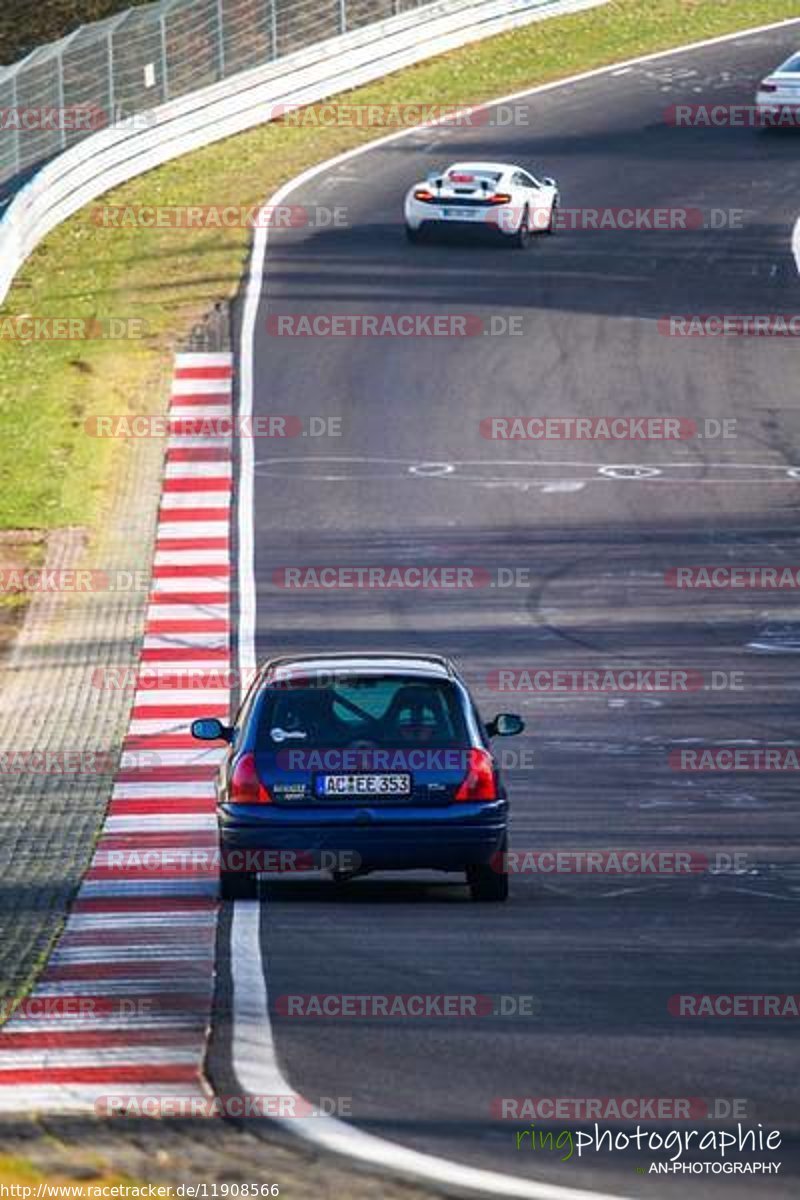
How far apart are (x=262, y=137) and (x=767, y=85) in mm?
8986

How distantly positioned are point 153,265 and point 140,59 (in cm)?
670

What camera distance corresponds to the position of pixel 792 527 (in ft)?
98.1

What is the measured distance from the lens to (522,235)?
4216cm

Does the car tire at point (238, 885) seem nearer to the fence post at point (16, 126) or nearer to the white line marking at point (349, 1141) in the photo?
the white line marking at point (349, 1141)

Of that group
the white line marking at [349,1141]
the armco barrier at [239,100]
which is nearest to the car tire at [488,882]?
the white line marking at [349,1141]

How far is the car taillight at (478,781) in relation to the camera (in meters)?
15.4

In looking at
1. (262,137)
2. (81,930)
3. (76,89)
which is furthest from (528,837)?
(262,137)

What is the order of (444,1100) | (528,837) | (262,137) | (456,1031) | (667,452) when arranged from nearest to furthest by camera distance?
(444,1100) < (456,1031) < (528,837) < (667,452) < (262,137)

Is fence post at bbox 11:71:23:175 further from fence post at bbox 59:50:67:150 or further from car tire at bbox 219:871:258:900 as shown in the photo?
car tire at bbox 219:871:258:900

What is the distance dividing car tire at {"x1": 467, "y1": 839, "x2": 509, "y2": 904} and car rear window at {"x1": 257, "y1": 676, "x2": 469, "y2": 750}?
70 cm

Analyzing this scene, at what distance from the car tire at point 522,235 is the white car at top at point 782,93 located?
349 inches

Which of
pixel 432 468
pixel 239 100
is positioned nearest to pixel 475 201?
pixel 239 100

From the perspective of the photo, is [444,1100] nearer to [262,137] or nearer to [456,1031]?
[456,1031]

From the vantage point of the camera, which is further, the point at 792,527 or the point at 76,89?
→ the point at 76,89
